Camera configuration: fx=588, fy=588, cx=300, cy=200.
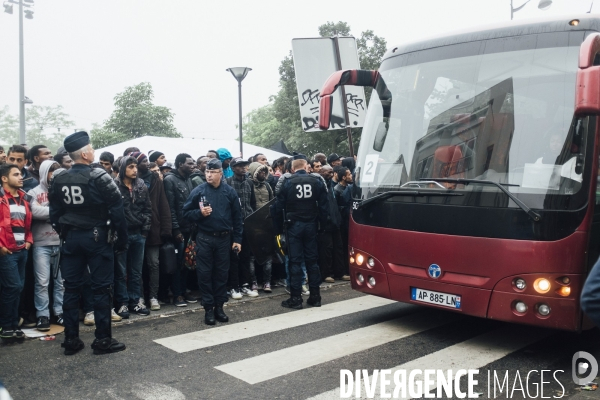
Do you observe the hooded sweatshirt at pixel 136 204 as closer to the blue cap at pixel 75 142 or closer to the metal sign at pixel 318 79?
the blue cap at pixel 75 142

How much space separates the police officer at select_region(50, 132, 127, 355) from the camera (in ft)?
18.9

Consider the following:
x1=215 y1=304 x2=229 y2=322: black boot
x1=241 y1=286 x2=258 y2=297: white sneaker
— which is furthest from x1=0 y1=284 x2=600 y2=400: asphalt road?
x1=241 y1=286 x2=258 y2=297: white sneaker

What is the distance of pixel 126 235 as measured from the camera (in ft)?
19.7

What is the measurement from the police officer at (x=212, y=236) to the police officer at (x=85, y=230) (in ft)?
4.35

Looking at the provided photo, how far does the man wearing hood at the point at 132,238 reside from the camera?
7.30 meters

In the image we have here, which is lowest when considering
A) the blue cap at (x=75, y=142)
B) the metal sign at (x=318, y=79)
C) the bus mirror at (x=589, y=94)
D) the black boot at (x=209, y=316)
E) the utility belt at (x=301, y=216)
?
the black boot at (x=209, y=316)

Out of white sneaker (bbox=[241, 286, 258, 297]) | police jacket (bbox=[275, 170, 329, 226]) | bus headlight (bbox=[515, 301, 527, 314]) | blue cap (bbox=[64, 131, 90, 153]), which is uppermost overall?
blue cap (bbox=[64, 131, 90, 153])

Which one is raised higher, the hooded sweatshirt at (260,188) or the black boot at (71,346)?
the hooded sweatshirt at (260,188)

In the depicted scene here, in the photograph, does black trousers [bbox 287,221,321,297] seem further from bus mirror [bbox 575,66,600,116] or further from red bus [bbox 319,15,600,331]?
bus mirror [bbox 575,66,600,116]

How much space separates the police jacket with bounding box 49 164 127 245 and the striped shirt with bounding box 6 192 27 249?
2.27ft

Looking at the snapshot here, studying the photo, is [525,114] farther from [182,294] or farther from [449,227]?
[182,294]

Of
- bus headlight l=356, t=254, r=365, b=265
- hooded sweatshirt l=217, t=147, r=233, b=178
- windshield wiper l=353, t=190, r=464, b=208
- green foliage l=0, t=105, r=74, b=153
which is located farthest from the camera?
green foliage l=0, t=105, r=74, b=153

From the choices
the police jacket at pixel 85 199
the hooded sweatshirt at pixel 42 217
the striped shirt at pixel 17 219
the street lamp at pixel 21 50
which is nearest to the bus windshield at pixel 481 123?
the police jacket at pixel 85 199

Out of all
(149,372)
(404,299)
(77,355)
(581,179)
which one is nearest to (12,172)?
(77,355)
